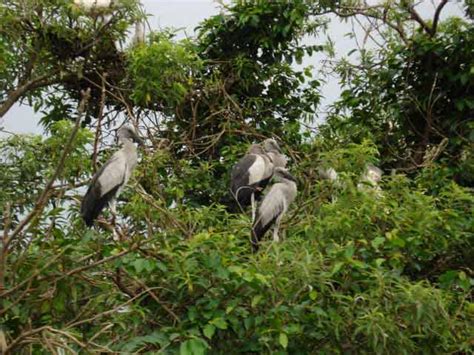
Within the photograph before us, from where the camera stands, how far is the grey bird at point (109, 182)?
511 centimetres

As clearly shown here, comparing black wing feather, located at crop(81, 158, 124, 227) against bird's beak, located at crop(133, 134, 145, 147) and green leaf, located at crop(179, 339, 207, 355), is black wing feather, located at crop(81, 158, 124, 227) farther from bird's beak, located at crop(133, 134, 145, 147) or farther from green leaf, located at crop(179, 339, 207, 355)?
green leaf, located at crop(179, 339, 207, 355)

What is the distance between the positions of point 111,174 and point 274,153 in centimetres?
154

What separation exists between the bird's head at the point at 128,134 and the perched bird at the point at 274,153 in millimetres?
960

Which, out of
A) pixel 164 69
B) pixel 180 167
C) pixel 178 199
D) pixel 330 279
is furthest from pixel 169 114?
pixel 330 279

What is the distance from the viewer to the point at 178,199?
548 cm

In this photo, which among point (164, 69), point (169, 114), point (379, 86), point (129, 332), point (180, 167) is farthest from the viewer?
point (379, 86)

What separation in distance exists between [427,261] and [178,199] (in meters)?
1.54

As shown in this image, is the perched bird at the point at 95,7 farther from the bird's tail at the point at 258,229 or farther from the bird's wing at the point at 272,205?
the bird's tail at the point at 258,229

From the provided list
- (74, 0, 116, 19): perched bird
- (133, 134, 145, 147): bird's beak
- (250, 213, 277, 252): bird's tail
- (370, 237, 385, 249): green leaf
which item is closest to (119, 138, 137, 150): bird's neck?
(133, 134, 145, 147): bird's beak

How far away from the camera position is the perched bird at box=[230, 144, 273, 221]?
6.16 metres

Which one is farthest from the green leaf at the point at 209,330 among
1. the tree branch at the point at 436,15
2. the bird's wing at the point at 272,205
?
the tree branch at the point at 436,15

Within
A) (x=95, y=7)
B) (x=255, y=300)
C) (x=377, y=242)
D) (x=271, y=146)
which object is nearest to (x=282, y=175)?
(x=271, y=146)

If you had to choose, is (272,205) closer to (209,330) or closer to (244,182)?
(244,182)

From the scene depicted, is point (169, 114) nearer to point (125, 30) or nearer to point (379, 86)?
point (125, 30)
